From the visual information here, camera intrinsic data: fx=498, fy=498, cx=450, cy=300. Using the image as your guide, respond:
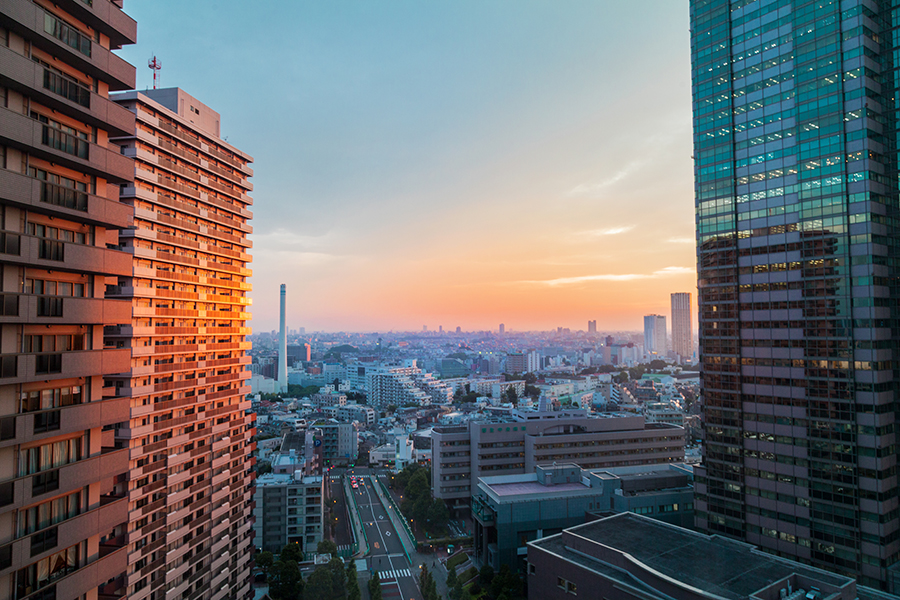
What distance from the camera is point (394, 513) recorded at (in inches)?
2319

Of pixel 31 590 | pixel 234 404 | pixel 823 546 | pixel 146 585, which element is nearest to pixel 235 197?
pixel 234 404

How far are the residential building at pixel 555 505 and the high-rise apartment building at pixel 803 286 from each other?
7103mm

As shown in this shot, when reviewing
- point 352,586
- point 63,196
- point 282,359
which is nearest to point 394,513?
point 352,586

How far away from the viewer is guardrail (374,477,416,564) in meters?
49.6

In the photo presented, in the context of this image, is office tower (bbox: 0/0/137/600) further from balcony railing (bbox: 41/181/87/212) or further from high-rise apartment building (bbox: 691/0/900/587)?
high-rise apartment building (bbox: 691/0/900/587)

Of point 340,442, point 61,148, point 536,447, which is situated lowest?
point 340,442

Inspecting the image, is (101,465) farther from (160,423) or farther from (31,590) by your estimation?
(160,423)

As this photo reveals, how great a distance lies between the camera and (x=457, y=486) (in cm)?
5666

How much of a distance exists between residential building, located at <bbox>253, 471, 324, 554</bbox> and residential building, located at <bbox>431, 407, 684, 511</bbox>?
1468cm

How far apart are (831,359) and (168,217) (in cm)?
3965

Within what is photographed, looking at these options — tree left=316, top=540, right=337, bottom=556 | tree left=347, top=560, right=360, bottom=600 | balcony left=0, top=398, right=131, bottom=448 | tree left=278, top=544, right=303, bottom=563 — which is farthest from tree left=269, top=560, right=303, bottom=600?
balcony left=0, top=398, right=131, bottom=448

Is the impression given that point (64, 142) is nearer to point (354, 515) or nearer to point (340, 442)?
point (354, 515)

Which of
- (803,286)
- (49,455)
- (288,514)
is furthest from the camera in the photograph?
(288,514)

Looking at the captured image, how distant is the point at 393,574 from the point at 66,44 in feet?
144
